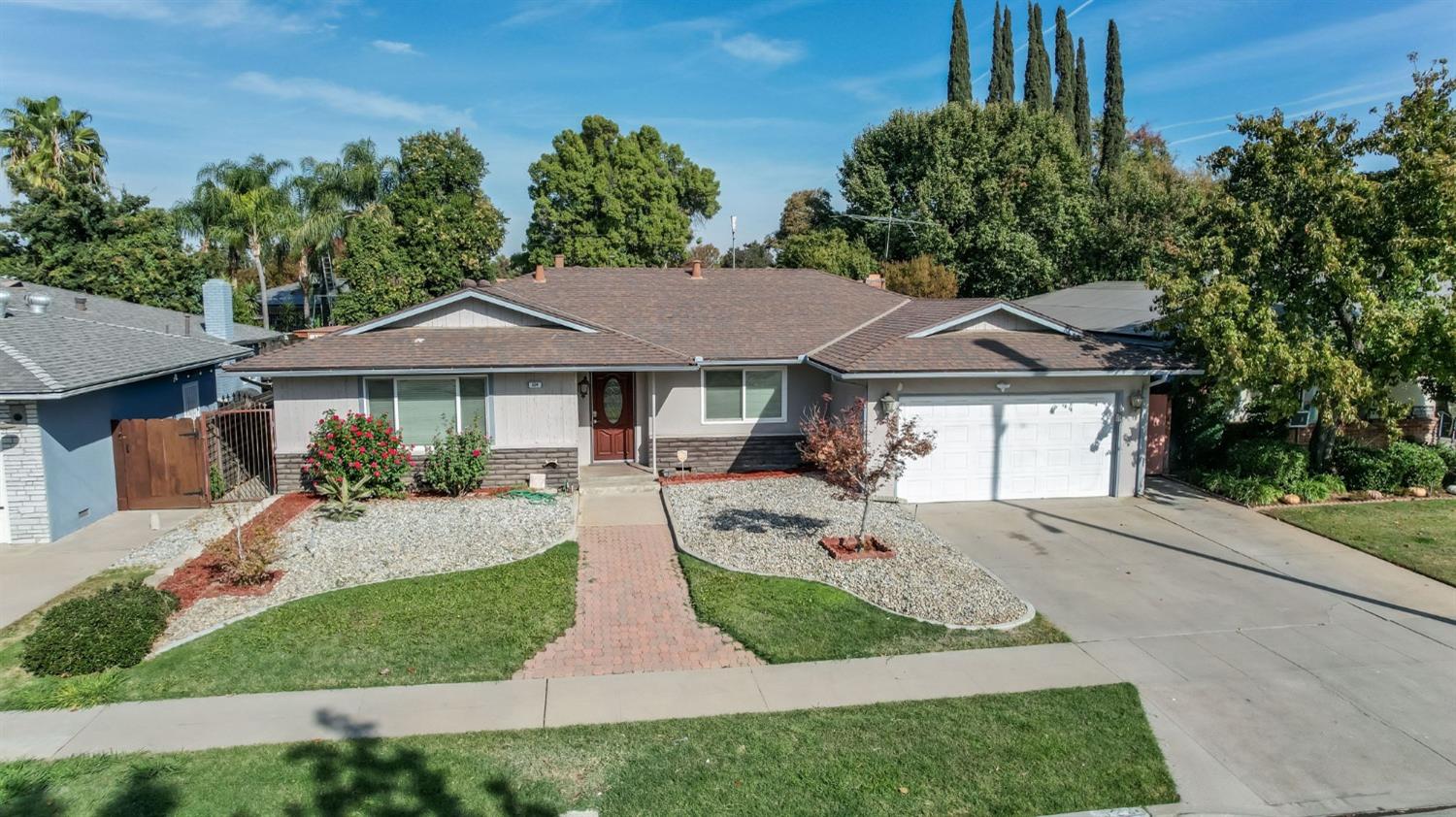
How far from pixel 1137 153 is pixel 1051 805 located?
49829mm

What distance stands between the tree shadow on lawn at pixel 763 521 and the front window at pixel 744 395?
376 centimetres

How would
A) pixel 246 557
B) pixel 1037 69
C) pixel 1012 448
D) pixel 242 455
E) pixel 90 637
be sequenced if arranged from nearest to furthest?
pixel 90 637
pixel 246 557
pixel 1012 448
pixel 242 455
pixel 1037 69

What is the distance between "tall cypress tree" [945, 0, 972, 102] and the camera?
4375 centimetres

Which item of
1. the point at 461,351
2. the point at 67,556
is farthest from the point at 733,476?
the point at 67,556

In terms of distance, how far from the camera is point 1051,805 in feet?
20.9

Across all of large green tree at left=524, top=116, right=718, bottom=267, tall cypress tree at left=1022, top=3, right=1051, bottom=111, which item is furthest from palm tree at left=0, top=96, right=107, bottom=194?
tall cypress tree at left=1022, top=3, right=1051, bottom=111

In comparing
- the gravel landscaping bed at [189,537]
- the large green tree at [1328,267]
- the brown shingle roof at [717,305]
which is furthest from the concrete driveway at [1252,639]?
the gravel landscaping bed at [189,537]

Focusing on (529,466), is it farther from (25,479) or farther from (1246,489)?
(1246,489)

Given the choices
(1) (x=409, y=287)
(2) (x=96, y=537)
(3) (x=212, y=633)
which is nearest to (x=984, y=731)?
(3) (x=212, y=633)

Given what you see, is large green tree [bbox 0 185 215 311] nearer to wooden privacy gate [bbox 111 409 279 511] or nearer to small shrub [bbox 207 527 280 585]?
wooden privacy gate [bbox 111 409 279 511]

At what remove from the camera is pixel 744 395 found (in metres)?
17.9

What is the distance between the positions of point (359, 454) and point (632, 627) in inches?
299

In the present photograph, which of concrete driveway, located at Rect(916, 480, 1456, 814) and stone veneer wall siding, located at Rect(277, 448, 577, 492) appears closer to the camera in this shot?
concrete driveway, located at Rect(916, 480, 1456, 814)

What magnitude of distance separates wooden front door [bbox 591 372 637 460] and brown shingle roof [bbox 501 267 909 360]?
115 cm
